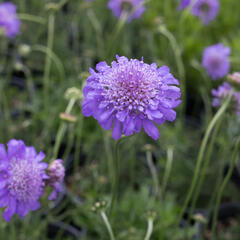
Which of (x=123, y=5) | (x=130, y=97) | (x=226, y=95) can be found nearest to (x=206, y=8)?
(x=123, y=5)

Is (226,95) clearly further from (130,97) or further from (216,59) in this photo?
(216,59)

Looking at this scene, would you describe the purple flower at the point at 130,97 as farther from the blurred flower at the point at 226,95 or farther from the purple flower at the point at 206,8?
the purple flower at the point at 206,8

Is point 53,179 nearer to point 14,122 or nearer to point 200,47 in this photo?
point 14,122

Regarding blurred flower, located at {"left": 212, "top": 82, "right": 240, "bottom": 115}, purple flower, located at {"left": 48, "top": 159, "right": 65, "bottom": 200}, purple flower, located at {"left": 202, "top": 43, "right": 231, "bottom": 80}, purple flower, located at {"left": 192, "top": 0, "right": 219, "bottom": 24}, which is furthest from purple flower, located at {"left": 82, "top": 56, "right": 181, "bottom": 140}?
purple flower, located at {"left": 192, "top": 0, "right": 219, "bottom": 24}

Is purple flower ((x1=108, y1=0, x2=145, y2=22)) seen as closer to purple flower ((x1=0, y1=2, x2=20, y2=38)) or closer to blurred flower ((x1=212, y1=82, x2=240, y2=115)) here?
purple flower ((x1=0, y1=2, x2=20, y2=38))

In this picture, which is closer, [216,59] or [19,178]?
[19,178]

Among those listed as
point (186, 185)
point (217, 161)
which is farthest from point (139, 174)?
point (217, 161)
